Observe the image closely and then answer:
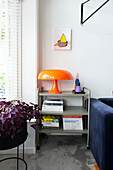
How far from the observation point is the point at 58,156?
1592 mm

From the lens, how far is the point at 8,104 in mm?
1191

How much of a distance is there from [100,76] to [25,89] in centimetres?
122

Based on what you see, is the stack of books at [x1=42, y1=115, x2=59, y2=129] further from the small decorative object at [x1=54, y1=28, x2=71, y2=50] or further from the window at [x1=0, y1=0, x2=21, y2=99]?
the small decorative object at [x1=54, y1=28, x2=71, y2=50]

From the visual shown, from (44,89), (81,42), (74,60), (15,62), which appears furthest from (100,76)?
(15,62)

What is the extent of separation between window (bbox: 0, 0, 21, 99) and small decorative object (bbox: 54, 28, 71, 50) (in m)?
0.60

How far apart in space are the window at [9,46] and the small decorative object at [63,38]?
0.60m

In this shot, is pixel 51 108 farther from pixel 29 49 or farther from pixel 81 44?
pixel 81 44

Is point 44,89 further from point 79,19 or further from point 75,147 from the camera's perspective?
point 79,19

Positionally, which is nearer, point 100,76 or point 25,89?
point 25,89

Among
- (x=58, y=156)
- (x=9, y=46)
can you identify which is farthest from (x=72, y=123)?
(x=9, y=46)

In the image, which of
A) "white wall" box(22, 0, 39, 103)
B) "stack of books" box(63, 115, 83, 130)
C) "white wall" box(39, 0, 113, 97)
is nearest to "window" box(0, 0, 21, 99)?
"white wall" box(22, 0, 39, 103)

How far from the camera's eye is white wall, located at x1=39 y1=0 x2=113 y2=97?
2064 mm

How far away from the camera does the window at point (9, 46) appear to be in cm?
174

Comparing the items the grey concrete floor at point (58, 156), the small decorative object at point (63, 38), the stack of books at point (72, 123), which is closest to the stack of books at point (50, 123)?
the stack of books at point (72, 123)
